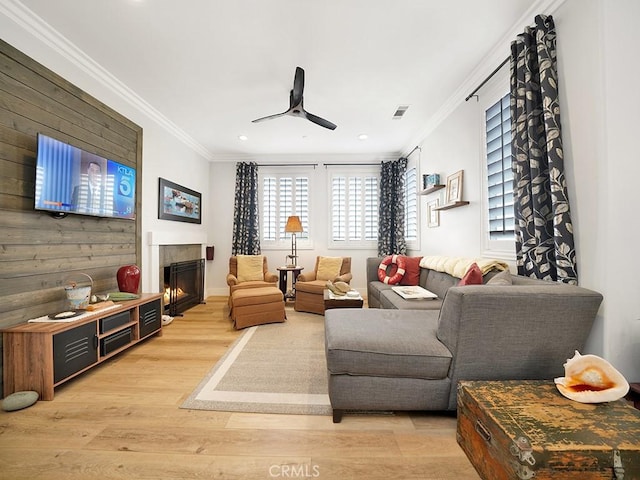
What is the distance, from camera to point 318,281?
4.44m

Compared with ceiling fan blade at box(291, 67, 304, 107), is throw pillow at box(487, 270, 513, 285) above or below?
below

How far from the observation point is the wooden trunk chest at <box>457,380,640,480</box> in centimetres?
98

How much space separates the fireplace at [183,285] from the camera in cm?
379

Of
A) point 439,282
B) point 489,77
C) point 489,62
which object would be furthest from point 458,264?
point 489,62

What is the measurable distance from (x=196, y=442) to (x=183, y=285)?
3.07m

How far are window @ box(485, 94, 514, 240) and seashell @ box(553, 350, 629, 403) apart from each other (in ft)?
4.20

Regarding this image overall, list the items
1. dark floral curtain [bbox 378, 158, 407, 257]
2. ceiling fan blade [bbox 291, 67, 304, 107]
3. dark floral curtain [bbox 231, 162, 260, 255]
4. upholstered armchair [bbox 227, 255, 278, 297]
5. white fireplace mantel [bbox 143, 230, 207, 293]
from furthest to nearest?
dark floral curtain [bbox 231, 162, 260, 255] < dark floral curtain [bbox 378, 158, 407, 257] < upholstered armchair [bbox 227, 255, 278, 297] < white fireplace mantel [bbox 143, 230, 207, 293] < ceiling fan blade [bbox 291, 67, 304, 107]

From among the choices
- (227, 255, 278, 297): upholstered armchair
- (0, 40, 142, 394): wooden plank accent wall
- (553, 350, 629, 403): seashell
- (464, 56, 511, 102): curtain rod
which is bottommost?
(553, 350, 629, 403): seashell

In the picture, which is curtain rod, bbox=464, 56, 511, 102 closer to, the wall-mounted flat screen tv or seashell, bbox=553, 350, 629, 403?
seashell, bbox=553, 350, 629, 403

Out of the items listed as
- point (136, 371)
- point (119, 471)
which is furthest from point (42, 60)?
point (119, 471)

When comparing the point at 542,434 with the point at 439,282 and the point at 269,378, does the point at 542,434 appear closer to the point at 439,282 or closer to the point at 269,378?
the point at 269,378

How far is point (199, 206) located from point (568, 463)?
5.12 meters

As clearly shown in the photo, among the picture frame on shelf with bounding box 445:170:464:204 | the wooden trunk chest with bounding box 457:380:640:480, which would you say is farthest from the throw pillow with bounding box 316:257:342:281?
the wooden trunk chest with bounding box 457:380:640:480

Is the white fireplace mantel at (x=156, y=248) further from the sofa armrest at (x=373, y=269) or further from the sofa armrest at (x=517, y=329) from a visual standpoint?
the sofa armrest at (x=517, y=329)
